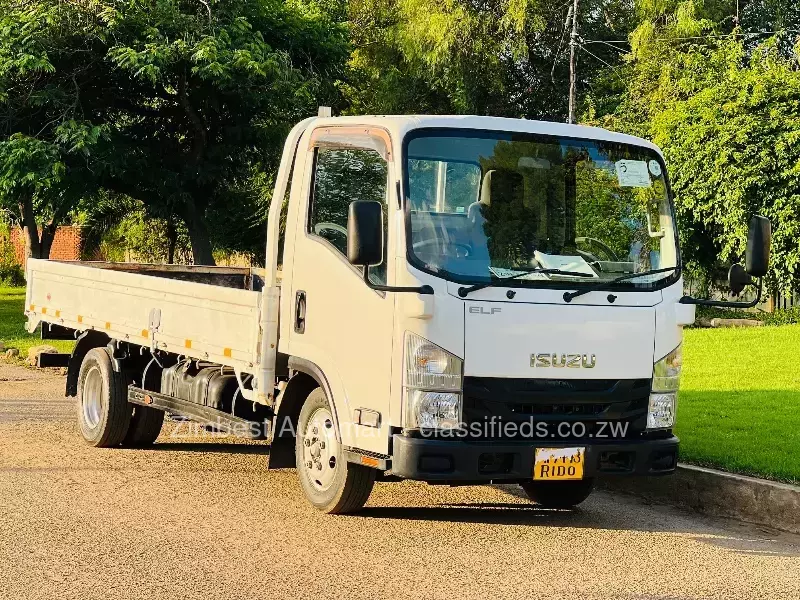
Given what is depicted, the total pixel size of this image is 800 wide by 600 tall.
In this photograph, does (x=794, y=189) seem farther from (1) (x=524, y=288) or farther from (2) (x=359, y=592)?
(2) (x=359, y=592)

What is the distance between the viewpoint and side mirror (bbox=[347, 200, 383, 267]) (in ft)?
22.1

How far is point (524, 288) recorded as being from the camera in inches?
283

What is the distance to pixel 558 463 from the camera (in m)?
7.22

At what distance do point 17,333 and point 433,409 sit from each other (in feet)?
58.9

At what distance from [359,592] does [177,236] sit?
1197 inches

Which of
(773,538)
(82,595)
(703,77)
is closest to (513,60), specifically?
(703,77)

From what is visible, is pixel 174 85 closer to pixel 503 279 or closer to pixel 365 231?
pixel 503 279

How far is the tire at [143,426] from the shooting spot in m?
10.4

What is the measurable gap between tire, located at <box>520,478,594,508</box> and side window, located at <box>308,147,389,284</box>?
217 centimetres

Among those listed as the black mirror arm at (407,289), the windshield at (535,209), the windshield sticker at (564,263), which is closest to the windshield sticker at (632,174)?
the windshield at (535,209)

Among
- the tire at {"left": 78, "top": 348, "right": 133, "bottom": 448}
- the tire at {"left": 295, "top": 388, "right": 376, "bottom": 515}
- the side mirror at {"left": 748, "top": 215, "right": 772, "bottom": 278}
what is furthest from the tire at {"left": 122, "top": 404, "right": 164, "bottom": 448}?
the side mirror at {"left": 748, "top": 215, "right": 772, "bottom": 278}

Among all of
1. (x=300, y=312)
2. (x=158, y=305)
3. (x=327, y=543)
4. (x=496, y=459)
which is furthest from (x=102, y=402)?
(x=496, y=459)

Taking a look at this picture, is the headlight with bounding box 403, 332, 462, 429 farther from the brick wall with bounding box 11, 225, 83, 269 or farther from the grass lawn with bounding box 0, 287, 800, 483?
the brick wall with bounding box 11, 225, 83, 269

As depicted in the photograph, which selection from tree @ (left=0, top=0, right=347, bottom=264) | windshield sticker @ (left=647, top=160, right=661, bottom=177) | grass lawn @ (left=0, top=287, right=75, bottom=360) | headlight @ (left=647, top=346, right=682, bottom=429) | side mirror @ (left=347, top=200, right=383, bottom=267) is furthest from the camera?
tree @ (left=0, top=0, right=347, bottom=264)
